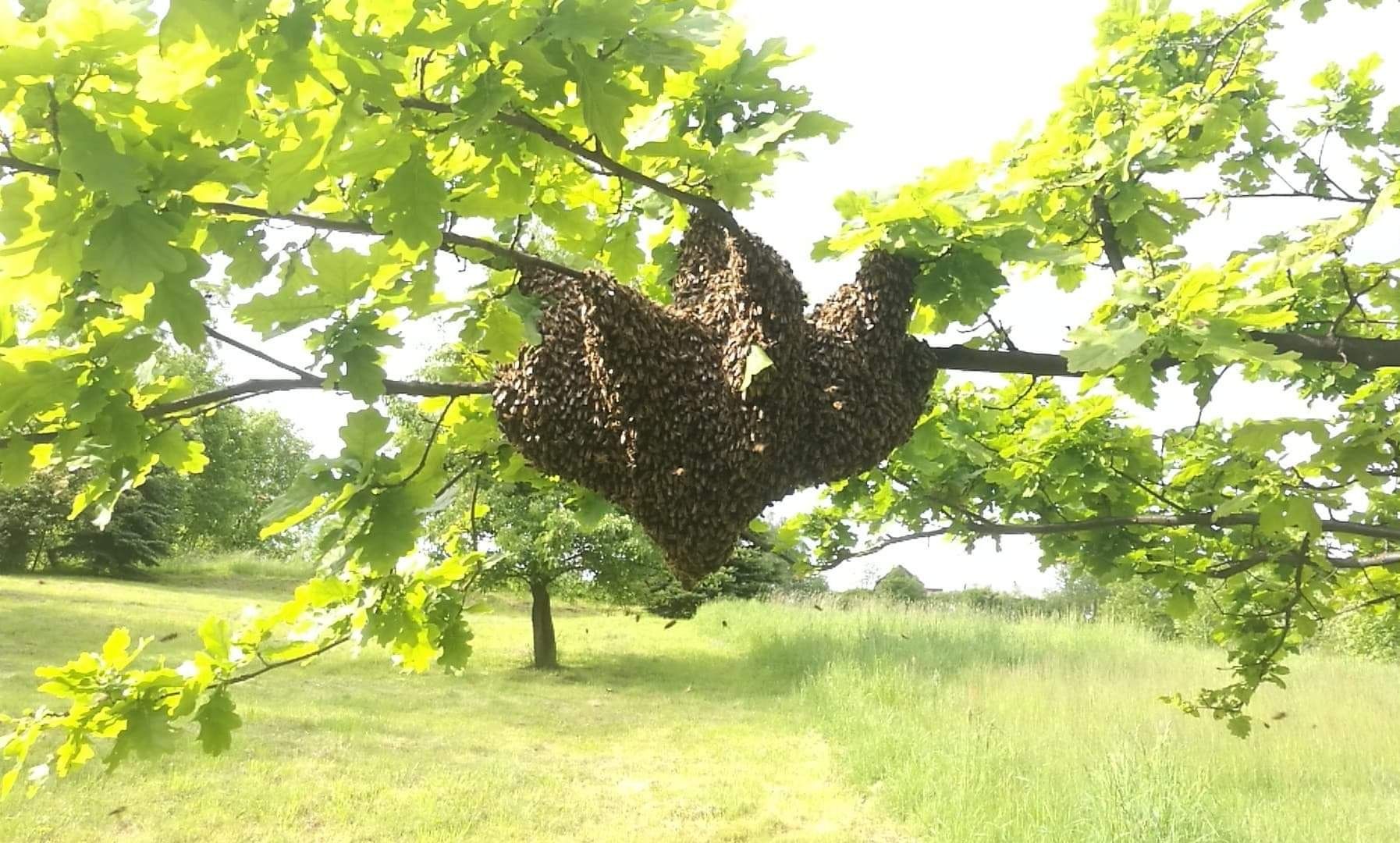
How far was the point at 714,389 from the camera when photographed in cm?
158

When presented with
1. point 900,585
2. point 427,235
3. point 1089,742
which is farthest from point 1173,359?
point 900,585

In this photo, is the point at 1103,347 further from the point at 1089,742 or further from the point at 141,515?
the point at 141,515

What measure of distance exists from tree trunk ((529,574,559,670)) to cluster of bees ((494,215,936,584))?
11850 millimetres

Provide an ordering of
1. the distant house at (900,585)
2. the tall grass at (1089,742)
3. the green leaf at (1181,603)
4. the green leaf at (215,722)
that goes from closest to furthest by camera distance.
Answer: the green leaf at (215,722) → the green leaf at (1181,603) → the tall grass at (1089,742) → the distant house at (900,585)

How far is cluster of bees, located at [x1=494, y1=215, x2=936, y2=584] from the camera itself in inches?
61.4

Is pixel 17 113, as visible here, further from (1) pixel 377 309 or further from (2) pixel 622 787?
(2) pixel 622 787

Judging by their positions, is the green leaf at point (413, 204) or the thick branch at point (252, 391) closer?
the green leaf at point (413, 204)

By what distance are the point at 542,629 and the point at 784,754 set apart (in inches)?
232

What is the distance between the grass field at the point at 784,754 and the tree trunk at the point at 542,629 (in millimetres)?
716

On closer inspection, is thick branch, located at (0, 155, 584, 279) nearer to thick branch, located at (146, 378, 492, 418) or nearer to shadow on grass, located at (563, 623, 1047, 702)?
thick branch, located at (146, 378, 492, 418)

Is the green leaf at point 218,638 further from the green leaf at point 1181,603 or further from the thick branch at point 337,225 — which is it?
the green leaf at point 1181,603

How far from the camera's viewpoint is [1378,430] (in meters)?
2.07

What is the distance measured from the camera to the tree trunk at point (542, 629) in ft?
43.0

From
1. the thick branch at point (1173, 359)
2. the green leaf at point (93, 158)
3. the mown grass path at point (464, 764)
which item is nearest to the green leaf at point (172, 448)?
the green leaf at point (93, 158)
